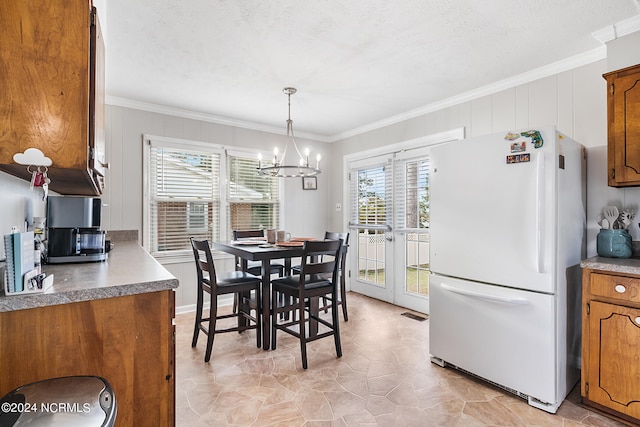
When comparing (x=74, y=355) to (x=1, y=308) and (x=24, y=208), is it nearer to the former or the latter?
(x=1, y=308)

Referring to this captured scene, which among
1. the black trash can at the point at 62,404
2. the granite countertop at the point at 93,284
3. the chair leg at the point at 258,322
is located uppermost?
the granite countertop at the point at 93,284

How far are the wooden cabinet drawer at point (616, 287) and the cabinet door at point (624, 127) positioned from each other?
67 cm

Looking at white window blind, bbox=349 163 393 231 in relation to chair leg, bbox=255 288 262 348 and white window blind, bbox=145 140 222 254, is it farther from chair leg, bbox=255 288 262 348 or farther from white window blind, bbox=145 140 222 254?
chair leg, bbox=255 288 262 348

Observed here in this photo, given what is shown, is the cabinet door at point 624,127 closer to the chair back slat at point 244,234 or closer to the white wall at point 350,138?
the white wall at point 350,138

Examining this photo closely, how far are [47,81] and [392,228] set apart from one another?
3708 mm

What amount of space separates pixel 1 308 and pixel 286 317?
2.79 metres

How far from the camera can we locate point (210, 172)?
4.15 meters

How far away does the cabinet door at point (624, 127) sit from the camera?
6.83 feet

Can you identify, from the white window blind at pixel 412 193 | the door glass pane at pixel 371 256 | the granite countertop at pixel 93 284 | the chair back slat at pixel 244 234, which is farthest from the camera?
the door glass pane at pixel 371 256

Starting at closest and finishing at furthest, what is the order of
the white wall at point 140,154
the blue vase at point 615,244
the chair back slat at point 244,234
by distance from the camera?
the blue vase at point 615,244 < the white wall at point 140,154 < the chair back slat at point 244,234

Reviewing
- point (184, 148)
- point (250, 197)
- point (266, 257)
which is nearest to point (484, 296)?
point (266, 257)

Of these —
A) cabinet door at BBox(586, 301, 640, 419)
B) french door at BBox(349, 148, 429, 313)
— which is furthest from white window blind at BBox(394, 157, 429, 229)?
cabinet door at BBox(586, 301, 640, 419)

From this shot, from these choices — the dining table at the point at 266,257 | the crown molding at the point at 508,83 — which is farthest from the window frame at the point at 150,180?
the crown molding at the point at 508,83

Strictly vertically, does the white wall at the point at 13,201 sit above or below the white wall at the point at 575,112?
below
